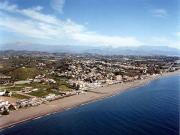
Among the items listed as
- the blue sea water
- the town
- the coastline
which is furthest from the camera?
the town

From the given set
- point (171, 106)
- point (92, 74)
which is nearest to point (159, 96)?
point (171, 106)

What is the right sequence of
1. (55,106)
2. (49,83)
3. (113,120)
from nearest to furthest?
1. (113,120)
2. (55,106)
3. (49,83)

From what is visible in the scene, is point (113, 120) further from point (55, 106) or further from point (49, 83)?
point (49, 83)

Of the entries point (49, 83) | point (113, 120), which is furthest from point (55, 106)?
point (49, 83)

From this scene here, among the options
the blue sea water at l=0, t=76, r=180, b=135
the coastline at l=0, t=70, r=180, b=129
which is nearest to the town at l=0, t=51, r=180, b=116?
the coastline at l=0, t=70, r=180, b=129

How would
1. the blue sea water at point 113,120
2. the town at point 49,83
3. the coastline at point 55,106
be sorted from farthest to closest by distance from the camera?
the town at point 49,83 < the coastline at point 55,106 < the blue sea water at point 113,120

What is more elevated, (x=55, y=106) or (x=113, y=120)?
(x=113, y=120)

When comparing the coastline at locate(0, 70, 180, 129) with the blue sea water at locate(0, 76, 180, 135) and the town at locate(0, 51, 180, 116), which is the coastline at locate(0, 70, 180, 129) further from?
the town at locate(0, 51, 180, 116)

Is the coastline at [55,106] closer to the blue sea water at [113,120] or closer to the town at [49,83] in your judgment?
the blue sea water at [113,120]

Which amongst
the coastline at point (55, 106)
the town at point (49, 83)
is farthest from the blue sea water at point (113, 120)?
the town at point (49, 83)
